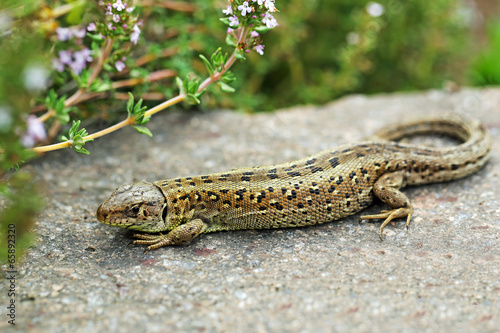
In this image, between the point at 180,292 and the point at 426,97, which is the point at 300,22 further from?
the point at 180,292

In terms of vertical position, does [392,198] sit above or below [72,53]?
below

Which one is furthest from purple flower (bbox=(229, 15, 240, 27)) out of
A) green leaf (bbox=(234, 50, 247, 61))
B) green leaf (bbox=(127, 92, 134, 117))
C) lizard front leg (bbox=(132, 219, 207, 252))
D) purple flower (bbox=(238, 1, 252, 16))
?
lizard front leg (bbox=(132, 219, 207, 252))

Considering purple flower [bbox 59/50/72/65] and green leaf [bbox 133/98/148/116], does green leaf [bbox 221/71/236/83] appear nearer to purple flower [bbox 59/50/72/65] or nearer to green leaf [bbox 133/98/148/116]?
green leaf [bbox 133/98/148/116]

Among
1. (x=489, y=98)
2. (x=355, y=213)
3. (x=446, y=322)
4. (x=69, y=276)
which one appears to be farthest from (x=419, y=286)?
(x=489, y=98)

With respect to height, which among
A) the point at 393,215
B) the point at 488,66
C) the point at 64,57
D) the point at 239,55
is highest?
the point at 488,66

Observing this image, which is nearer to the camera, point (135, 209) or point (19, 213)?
point (19, 213)

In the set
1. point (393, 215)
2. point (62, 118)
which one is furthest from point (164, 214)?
point (393, 215)

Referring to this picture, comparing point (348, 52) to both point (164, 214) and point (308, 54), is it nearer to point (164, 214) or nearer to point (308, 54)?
point (308, 54)

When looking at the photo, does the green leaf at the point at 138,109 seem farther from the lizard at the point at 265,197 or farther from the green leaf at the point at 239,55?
the green leaf at the point at 239,55
